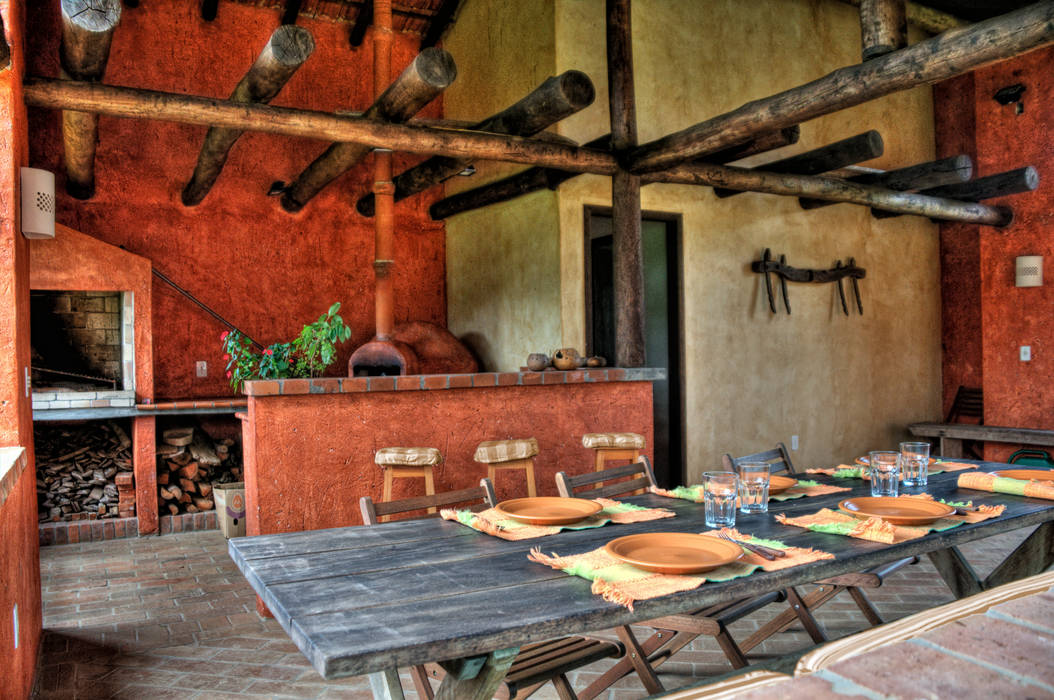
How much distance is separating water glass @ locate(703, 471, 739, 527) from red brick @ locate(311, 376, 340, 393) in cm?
233

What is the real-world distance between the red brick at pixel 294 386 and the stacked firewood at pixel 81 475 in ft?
8.81

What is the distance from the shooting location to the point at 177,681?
304 cm

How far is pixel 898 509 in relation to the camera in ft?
7.55

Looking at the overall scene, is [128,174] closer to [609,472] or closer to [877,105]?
[609,472]

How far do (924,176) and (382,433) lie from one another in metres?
4.73

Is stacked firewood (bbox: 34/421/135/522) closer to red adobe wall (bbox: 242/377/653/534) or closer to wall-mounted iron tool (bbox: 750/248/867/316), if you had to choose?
red adobe wall (bbox: 242/377/653/534)

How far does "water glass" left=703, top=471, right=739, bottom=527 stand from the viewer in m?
2.15

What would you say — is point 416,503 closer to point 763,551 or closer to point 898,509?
point 763,551

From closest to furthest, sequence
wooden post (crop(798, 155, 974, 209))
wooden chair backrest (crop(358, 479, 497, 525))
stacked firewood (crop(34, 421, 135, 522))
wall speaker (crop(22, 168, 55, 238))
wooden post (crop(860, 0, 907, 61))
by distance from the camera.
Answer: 1. wooden chair backrest (crop(358, 479, 497, 525))
2. wall speaker (crop(22, 168, 55, 238))
3. wooden post (crop(860, 0, 907, 61))
4. stacked firewood (crop(34, 421, 135, 522))
5. wooden post (crop(798, 155, 974, 209))

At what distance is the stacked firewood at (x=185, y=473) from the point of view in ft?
19.3

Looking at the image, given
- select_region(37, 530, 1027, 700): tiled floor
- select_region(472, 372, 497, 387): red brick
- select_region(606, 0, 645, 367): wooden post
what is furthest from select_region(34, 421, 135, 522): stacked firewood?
select_region(606, 0, 645, 367): wooden post

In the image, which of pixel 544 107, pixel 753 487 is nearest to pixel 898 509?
pixel 753 487

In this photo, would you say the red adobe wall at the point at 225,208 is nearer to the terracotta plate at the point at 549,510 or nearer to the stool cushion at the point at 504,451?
the stool cushion at the point at 504,451

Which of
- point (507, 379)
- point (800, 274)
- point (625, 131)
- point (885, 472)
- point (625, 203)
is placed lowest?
point (885, 472)
